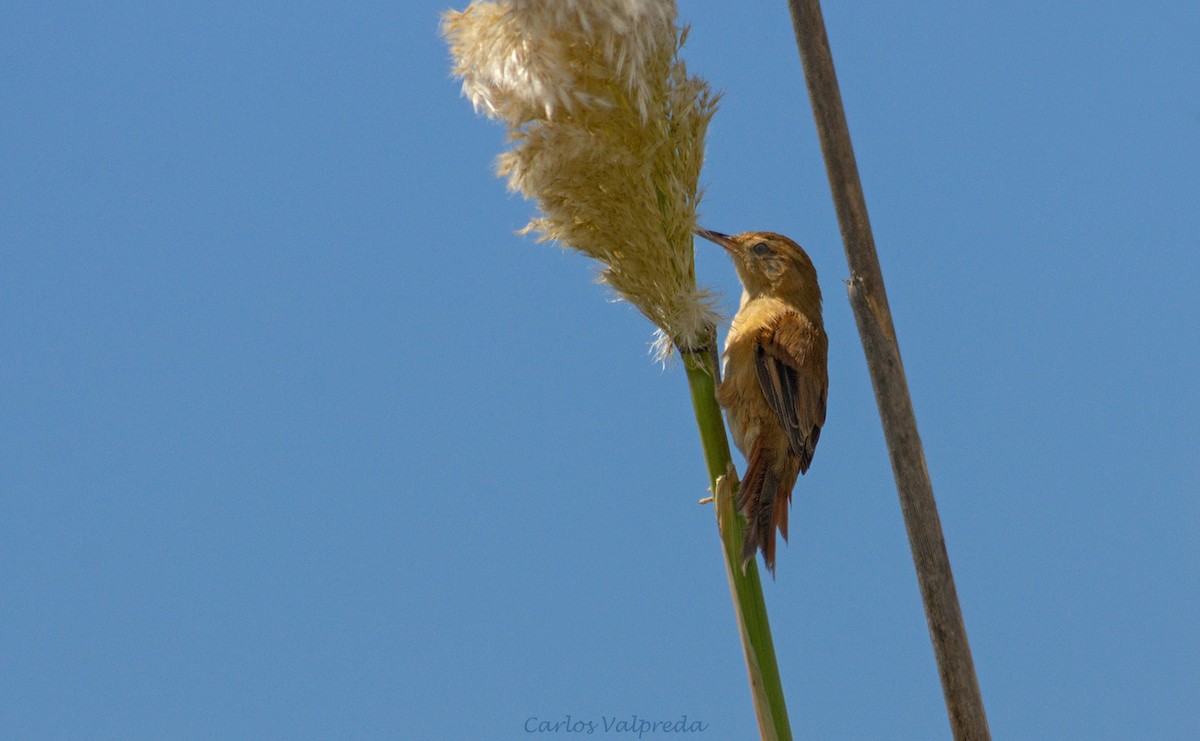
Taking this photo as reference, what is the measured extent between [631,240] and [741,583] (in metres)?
0.57

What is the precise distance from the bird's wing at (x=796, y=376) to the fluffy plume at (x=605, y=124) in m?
0.56

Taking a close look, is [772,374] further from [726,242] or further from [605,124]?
[605,124]

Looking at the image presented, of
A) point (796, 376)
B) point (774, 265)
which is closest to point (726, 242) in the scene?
point (774, 265)

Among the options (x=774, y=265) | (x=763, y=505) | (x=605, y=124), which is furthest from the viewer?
(x=774, y=265)

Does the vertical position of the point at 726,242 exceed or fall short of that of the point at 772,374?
it exceeds it

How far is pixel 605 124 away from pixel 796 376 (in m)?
0.93

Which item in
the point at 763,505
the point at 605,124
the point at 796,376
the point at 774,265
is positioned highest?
the point at 774,265

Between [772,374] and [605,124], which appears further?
[772,374]

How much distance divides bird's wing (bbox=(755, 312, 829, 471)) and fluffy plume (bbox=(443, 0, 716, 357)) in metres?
0.56

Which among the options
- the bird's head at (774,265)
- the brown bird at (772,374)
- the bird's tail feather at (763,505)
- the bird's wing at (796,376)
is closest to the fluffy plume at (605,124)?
the brown bird at (772,374)

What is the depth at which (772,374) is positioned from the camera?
2.30 meters

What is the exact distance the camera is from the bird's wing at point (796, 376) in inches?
88.0

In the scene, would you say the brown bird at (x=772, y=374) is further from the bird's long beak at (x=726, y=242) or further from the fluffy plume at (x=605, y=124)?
the fluffy plume at (x=605, y=124)

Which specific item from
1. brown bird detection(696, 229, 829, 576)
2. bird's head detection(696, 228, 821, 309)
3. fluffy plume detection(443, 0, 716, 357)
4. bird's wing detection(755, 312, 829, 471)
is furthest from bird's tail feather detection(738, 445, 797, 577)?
bird's head detection(696, 228, 821, 309)
